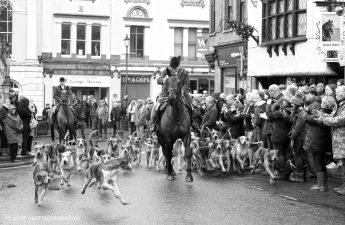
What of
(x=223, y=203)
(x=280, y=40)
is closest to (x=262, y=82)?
(x=280, y=40)

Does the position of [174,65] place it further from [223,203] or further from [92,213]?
[92,213]

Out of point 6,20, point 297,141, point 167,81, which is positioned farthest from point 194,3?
point 297,141

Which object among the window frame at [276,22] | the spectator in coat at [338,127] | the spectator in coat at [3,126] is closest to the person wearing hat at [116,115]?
the window frame at [276,22]

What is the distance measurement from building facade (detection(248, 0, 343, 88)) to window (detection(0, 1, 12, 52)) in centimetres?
2307

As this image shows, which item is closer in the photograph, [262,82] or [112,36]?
[262,82]

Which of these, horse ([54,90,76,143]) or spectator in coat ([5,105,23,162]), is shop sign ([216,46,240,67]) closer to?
horse ([54,90,76,143])

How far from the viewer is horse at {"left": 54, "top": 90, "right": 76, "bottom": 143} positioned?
70.5 feet

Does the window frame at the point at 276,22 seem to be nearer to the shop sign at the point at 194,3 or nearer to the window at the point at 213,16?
the window at the point at 213,16

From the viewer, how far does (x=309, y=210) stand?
11.8 metres

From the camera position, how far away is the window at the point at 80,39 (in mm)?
49719

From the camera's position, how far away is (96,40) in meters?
49.9

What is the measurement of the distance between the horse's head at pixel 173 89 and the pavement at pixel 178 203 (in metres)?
1.94

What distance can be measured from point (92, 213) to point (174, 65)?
582 centimetres

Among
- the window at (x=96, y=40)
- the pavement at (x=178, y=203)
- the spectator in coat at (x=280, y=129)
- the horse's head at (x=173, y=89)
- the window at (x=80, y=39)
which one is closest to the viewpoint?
the pavement at (x=178, y=203)
